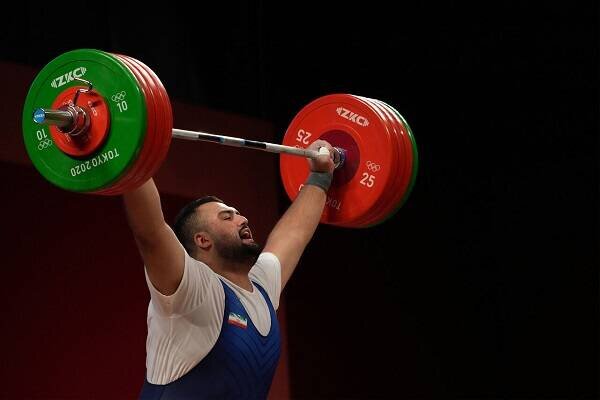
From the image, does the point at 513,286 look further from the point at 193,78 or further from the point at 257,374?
the point at 257,374

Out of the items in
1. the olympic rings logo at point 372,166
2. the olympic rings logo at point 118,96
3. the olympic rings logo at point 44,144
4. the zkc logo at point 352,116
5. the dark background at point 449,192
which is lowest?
the dark background at point 449,192

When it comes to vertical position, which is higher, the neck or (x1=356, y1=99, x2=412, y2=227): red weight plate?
(x1=356, y1=99, x2=412, y2=227): red weight plate

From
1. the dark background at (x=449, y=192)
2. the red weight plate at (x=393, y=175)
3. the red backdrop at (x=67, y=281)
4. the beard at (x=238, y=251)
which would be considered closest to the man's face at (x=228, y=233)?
the beard at (x=238, y=251)

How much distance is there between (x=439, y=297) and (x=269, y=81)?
1.38 metres

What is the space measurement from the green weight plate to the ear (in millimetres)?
531

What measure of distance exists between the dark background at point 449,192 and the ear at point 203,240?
1.78m

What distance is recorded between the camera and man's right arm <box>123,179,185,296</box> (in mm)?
2092

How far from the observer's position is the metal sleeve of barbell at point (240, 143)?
2324 millimetres

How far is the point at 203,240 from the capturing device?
258cm

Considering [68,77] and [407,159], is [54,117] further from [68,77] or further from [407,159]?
[407,159]

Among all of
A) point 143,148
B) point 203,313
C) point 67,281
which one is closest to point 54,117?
point 143,148

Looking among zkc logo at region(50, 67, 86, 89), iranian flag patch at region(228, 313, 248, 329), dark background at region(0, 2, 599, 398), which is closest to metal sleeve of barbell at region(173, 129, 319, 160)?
zkc logo at region(50, 67, 86, 89)

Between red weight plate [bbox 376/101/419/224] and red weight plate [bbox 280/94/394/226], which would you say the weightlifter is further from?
red weight plate [bbox 376/101/419/224]

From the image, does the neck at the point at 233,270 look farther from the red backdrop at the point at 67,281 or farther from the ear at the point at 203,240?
the red backdrop at the point at 67,281
